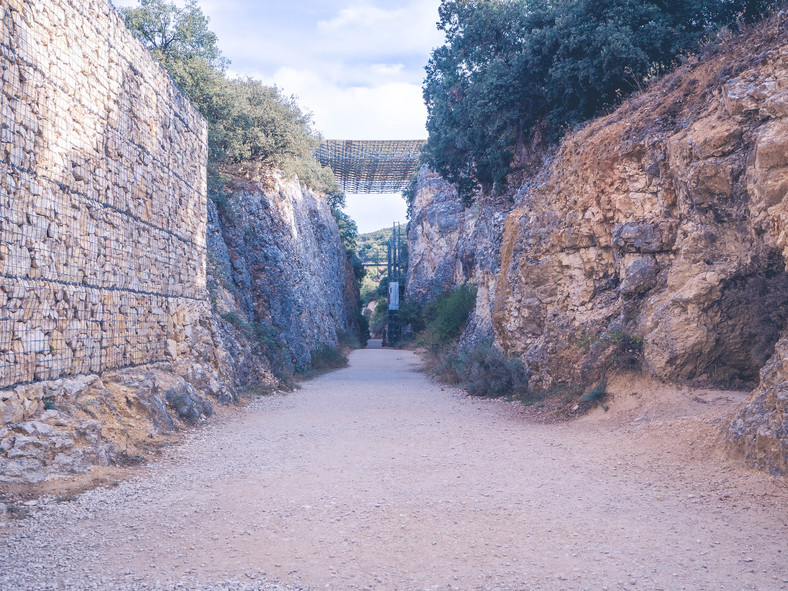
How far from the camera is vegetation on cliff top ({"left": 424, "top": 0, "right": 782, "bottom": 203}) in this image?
11148 mm

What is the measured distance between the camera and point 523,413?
970cm

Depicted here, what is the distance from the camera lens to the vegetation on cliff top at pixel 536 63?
11.1 metres

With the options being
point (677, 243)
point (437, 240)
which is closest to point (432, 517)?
point (677, 243)

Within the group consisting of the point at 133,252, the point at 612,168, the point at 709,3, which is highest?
the point at 709,3

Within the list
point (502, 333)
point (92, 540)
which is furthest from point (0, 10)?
point (502, 333)

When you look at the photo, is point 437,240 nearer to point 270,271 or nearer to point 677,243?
point 270,271

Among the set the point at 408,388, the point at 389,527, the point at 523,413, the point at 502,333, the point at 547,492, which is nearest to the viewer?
the point at 389,527

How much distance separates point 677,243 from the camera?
8.38 metres

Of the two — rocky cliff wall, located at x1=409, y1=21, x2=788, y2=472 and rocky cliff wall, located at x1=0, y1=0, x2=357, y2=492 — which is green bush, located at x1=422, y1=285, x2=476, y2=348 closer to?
rocky cliff wall, located at x1=409, y1=21, x2=788, y2=472

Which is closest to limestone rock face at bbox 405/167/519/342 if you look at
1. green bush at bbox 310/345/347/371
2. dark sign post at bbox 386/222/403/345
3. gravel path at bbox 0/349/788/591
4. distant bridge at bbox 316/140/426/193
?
dark sign post at bbox 386/222/403/345

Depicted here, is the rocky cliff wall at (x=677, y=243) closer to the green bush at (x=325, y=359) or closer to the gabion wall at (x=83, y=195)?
the gabion wall at (x=83, y=195)

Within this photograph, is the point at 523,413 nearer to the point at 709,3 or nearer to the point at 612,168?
the point at 612,168

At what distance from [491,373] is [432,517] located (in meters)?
7.50

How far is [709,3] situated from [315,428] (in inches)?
423
